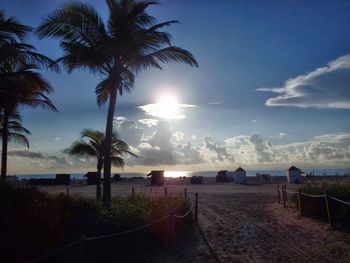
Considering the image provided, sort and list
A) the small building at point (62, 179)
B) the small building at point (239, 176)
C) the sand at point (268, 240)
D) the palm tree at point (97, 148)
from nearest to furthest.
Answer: the sand at point (268, 240) → the palm tree at point (97, 148) → the small building at point (239, 176) → the small building at point (62, 179)

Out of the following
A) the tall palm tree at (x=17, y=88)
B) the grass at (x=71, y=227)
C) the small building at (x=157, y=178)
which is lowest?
the grass at (x=71, y=227)

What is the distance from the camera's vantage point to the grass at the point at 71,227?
734cm

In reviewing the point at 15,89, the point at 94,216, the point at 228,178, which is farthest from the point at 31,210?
the point at 228,178

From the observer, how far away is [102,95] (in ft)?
55.4

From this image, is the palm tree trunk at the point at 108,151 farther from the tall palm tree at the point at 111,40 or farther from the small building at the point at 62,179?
the small building at the point at 62,179

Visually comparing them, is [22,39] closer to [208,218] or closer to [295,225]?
[208,218]

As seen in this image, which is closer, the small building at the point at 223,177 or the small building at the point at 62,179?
the small building at the point at 62,179

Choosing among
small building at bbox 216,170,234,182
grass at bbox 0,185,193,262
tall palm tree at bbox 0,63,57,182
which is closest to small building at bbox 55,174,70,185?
small building at bbox 216,170,234,182

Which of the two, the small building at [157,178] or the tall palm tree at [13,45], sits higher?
the tall palm tree at [13,45]

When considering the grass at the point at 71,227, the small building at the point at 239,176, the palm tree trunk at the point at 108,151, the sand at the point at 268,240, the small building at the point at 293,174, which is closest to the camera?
the grass at the point at 71,227

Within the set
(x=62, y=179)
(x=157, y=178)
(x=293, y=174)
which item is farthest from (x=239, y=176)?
(x=62, y=179)

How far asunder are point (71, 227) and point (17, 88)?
6.16m

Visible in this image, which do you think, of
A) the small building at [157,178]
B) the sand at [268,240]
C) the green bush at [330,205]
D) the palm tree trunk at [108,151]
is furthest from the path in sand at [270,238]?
the small building at [157,178]

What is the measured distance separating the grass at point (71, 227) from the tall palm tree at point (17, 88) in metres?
2.53
